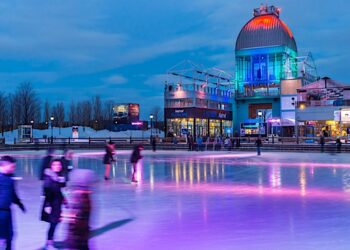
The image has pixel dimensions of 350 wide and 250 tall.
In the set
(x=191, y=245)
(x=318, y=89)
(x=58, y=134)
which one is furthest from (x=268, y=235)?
(x=58, y=134)

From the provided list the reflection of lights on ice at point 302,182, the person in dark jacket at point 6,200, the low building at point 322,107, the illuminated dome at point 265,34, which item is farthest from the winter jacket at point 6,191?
the illuminated dome at point 265,34

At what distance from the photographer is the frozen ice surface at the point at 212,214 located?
7.45 m

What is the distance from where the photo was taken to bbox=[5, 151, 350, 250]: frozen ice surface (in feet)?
24.4

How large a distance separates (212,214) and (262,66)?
226 feet

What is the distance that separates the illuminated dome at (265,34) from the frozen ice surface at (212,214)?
63.3 metres

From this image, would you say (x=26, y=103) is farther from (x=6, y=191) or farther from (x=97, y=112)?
(x=6, y=191)

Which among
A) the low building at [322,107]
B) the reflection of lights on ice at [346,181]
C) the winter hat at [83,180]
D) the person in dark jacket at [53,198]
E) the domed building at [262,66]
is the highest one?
the domed building at [262,66]

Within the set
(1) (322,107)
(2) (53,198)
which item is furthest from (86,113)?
(2) (53,198)

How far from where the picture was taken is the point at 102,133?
84812 mm

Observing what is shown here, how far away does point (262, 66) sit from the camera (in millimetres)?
76500

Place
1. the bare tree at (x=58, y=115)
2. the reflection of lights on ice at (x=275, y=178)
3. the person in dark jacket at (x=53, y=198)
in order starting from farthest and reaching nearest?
the bare tree at (x=58, y=115) → the reflection of lights on ice at (x=275, y=178) → the person in dark jacket at (x=53, y=198)

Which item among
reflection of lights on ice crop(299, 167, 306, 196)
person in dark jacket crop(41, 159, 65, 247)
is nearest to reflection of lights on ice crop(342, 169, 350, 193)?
reflection of lights on ice crop(299, 167, 306, 196)

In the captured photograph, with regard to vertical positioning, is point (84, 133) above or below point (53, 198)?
above

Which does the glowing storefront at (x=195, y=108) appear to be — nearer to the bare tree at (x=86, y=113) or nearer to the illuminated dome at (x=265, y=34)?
the illuminated dome at (x=265, y=34)
